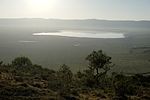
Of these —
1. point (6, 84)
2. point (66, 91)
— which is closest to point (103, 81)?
point (66, 91)

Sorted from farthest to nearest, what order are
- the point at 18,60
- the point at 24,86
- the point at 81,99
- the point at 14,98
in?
the point at 18,60
the point at 24,86
the point at 81,99
the point at 14,98

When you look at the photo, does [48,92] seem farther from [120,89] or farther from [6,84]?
[120,89]

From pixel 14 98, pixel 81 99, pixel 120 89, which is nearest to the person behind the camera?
pixel 14 98

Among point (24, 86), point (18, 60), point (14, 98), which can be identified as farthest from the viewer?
point (18, 60)

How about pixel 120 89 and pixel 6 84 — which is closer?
pixel 6 84

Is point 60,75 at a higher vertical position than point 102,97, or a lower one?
higher

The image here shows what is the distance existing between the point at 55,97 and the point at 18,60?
29795 mm

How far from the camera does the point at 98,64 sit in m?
43.0

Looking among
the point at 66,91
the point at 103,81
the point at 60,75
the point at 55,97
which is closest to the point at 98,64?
the point at 103,81

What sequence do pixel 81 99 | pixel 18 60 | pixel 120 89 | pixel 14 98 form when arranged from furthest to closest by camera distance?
pixel 18 60
pixel 120 89
pixel 81 99
pixel 14 98

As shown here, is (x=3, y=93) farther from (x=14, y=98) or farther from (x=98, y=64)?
(x=98, y=64)

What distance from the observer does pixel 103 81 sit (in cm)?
4078

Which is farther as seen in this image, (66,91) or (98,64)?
(98,64)

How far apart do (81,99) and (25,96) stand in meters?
5.01
